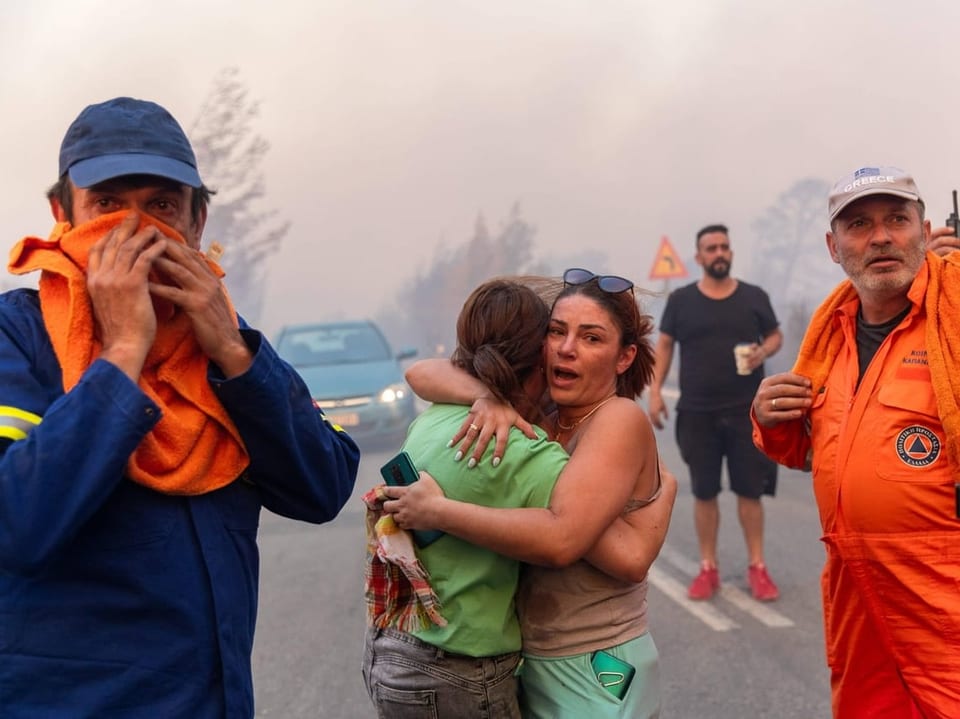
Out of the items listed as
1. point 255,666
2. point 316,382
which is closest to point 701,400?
point 255,666

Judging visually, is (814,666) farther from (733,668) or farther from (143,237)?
(143,237)

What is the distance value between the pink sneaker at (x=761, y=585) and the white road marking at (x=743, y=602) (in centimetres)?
4

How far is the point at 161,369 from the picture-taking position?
1490 mm

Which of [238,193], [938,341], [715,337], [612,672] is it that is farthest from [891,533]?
[238,193]

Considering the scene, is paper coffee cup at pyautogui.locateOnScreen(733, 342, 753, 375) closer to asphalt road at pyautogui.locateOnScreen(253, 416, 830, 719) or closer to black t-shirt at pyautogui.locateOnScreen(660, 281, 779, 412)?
black t-shirt at pyautogui.locateOnScreen(660, 281, 779, 412)

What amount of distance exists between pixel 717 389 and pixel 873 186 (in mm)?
3087

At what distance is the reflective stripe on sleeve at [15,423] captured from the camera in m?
1.31

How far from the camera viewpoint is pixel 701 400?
17.3 ft

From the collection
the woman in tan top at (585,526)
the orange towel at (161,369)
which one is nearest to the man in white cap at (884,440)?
the woman in tan top at (585,526)

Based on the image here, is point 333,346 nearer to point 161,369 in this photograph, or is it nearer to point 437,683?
point 437,683

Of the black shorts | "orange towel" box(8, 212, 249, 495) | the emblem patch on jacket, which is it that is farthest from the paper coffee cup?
"orange towel" box(8, 212, 249, 495)

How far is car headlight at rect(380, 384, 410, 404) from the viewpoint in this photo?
33.5 ft

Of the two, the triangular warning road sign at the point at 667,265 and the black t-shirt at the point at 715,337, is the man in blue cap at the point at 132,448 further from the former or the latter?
the triangular warning road sign at the point at 667,265

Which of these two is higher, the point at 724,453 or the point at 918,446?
the point at 918,446
